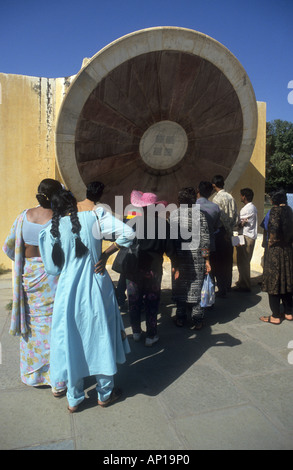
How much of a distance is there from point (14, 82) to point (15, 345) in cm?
418

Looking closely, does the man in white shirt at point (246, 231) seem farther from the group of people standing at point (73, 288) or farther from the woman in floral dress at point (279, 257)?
the group of people standing at point (73, 288)

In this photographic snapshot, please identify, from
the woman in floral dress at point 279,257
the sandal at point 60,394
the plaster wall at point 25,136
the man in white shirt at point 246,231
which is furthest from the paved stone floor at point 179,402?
the plaster wall at point 25,136

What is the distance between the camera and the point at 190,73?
442 centimetres

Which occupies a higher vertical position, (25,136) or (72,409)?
(25,136)

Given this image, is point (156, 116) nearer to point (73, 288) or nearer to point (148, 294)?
point (148, 294)

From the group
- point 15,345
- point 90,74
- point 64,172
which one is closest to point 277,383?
point 15,345

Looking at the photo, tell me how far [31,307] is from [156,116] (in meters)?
3.07

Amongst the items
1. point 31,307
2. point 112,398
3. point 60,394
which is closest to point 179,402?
point 112,398

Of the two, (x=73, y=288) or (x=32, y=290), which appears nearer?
(x=73, y=288)

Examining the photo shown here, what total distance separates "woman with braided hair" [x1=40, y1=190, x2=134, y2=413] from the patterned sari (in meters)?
0.25

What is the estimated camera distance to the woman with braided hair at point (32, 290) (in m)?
2.37

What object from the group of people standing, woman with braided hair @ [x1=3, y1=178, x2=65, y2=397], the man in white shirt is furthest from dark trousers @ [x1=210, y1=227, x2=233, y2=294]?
woman with braided hair @ [x1=3, y1=178, x2=65, y2=397]

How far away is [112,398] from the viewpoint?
2.28 metres

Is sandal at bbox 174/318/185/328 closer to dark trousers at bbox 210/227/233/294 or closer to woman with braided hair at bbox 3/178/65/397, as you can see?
dark trousers at bbox 210/227/233/294
